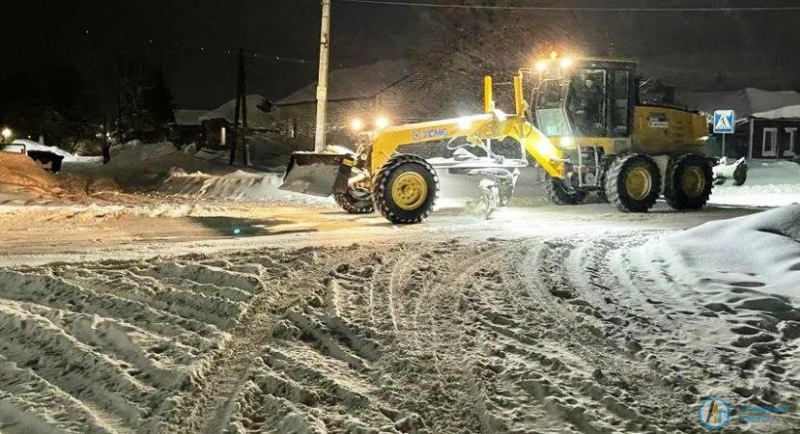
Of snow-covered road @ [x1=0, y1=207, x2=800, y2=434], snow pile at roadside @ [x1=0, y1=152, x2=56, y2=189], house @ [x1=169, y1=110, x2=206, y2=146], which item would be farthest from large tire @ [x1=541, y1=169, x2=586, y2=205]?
house @ [x1=169, y1=110, x2=206, y2=146]

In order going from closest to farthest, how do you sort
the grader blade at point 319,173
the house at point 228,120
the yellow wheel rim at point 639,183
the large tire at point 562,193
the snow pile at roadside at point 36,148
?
the grader blade at point 319,173 < the yellow wheel rim at point 639,183 < the large tire at point 562,193 < the snow pile at roadside at point 36,148 < the house at point 228,120

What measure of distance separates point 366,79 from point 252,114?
18386 millimetres

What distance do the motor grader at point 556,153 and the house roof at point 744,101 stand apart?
27.5 m

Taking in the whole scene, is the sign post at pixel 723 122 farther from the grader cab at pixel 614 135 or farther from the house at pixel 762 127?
the house at pixel 762 127

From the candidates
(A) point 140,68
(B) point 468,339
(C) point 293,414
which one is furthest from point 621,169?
(A) point 140,68

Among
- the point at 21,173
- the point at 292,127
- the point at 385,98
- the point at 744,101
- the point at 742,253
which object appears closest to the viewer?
the point at 742,253

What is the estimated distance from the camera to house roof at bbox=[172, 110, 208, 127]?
82.6 meters

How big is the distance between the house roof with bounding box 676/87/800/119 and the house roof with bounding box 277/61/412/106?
17.6m

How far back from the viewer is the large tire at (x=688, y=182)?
57.5 ft

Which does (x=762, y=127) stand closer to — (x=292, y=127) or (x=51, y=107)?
(x=292, y=127)

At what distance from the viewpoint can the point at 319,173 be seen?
14633 mm

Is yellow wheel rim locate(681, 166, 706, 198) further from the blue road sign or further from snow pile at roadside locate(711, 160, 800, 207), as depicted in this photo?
the blue road sign

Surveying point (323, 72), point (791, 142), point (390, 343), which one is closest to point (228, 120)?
point (791, 142)

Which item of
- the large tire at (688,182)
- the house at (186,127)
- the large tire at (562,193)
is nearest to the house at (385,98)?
the large tire at (562,193)
